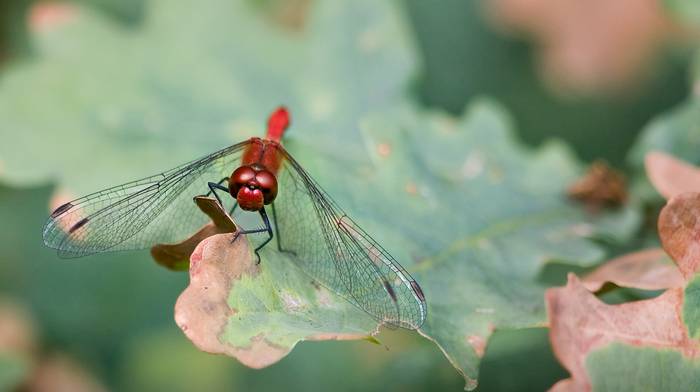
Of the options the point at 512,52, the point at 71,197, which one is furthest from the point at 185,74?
the point at 512,52

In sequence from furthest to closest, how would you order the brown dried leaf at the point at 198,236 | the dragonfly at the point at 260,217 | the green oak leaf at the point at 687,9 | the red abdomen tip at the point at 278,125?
the green oak leaf at the point at 687,9 → the red abdomen tip at the point at 278,125 → the dragonfly at the point at 260,217 → the brown dried leaf at the point at 198,236

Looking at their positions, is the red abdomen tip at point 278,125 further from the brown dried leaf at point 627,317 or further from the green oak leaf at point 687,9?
the green oak leaf at point 687,9

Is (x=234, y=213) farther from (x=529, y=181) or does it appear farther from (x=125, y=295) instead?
(x=125, y=295)

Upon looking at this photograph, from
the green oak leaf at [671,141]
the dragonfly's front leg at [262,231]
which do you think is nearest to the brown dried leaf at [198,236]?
the dragonfly's front leg at [262,231]

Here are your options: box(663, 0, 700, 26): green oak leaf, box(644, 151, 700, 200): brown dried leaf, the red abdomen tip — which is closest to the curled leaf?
the red abdomen tip

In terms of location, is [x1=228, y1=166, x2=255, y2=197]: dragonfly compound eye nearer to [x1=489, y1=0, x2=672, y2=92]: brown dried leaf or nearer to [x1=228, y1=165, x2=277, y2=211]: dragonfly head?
[x1=228, y1=165, x2=277, y2=211]: dragonfly head

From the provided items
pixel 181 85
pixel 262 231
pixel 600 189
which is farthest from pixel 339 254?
pixel 181 85

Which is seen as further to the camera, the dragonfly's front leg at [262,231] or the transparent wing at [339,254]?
the transparent wing at [339,254]
